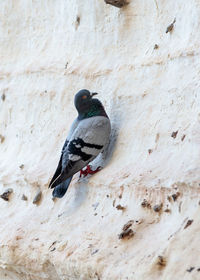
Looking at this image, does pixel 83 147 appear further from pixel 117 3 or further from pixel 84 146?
pixel 117 3

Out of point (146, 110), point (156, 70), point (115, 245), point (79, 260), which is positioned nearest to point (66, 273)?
point (79, 260)

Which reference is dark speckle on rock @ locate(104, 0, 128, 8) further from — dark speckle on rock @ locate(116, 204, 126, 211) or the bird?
dark speckle on rock @ locate(116, 204, 126, 211)

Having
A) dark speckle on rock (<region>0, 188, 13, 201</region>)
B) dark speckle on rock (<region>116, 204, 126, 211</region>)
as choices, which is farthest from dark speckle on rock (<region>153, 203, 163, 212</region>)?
dark speckle on rock (<region>0, 188, 13, 201</region>)

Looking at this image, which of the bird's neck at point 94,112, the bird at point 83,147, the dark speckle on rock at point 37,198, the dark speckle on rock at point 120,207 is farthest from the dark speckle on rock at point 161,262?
the dark speckle on rock at point 37,198

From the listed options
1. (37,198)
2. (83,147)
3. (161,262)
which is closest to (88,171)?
(83,147)

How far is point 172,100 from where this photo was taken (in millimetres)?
4512

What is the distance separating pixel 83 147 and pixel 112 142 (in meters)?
0.31

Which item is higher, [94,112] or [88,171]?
[94,112]

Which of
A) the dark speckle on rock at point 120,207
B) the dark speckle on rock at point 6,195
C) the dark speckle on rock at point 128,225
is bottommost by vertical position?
the dark speckle on rock at point 6,195

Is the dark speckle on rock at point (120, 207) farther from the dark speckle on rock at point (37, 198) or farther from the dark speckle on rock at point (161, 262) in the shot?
the dark speckle on rock at point (37, 198)

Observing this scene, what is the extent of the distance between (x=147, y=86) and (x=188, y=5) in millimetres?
703

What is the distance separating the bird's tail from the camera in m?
4.71

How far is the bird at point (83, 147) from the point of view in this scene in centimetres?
468

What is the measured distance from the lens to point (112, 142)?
4902 mm
